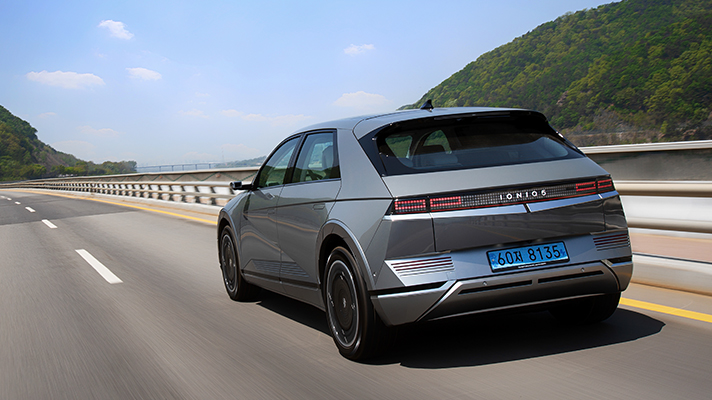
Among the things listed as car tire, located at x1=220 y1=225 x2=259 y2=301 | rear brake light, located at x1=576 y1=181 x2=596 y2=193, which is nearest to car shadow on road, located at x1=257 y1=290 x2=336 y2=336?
car tire, located at x1=220 y1=225 x2=259 y2=301

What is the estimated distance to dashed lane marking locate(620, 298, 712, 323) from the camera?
4.44m

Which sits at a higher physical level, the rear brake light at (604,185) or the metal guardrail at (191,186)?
the rear brake light at (604,185)

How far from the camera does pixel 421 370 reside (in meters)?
3.64

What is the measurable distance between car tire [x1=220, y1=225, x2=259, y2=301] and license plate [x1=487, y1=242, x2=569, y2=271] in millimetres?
3220

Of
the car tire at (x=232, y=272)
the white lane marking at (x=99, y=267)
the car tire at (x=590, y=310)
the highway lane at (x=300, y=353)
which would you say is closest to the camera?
the highway lane at (x=300, y=353)

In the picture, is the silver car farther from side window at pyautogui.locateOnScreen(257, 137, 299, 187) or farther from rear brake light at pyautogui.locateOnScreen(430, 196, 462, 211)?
side window at pyautogui.locateOnScreen(257, 137, 299, 187)

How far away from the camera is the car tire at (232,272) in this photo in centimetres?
609

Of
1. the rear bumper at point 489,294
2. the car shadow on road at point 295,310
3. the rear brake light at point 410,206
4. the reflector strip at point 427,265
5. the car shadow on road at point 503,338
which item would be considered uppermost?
the rear brake light at point 410,206

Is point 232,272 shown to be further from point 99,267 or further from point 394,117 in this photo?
point 99,267

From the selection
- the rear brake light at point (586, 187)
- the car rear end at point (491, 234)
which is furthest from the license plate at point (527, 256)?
the rear brake light at point (586, 187)

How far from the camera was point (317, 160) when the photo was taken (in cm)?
464

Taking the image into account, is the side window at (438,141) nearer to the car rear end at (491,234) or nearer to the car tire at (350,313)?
the car rear end at (491,234)

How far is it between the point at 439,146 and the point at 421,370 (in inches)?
53.9

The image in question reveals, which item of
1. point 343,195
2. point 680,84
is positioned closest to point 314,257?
point 343,195
